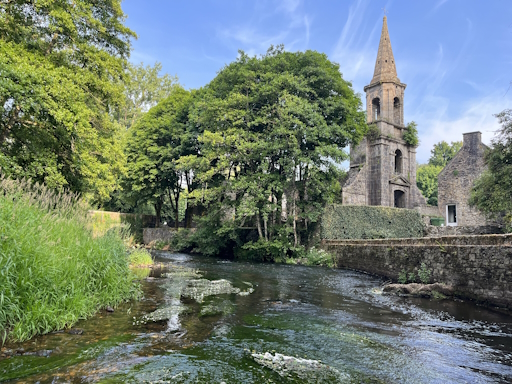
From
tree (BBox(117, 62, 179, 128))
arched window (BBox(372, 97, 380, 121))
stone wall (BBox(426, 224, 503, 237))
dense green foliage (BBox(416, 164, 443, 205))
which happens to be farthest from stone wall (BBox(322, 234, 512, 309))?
dense green foliage (BBox(416, 164, 443, 205))

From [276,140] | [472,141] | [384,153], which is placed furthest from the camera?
[384,153]

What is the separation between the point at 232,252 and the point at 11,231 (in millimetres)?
21637

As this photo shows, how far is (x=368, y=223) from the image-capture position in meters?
25.0

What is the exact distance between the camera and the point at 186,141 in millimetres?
27766

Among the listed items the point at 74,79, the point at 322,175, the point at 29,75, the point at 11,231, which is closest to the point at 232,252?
the point at 322,175

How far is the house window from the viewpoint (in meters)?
32.4

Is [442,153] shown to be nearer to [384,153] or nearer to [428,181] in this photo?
[428,181]

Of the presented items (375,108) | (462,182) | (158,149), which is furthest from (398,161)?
(158,149)

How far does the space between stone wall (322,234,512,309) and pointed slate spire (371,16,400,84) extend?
25079mm

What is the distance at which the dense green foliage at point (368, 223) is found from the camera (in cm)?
2322

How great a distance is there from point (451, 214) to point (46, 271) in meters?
35.0

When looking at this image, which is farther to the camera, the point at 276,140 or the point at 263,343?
the point at 276,140

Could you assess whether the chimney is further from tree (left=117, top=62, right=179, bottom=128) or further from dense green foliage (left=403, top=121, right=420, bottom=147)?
tree (left=117, top=62, right=179, bottom=128)

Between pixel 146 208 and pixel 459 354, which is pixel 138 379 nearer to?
pixel 459 354
